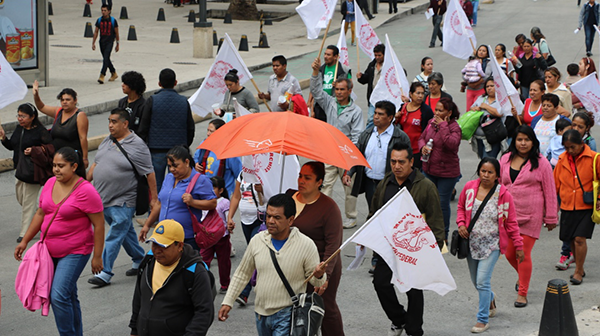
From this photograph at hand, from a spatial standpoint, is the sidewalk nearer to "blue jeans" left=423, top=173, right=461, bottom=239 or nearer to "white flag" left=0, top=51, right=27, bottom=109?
"white flag" left=0, top=51, right=27, bottom=109

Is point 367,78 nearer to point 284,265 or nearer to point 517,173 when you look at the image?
point 517,173

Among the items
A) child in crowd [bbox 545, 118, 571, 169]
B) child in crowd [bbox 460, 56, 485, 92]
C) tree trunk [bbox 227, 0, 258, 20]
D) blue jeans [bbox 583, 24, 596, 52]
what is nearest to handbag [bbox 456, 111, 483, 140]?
child in crowd [bbox 545, 118, 571, 169]

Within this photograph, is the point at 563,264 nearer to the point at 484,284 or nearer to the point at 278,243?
the point at 484,284

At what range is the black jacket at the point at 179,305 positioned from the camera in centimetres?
537

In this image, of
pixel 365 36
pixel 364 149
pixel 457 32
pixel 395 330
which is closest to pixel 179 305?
pixel 395 330

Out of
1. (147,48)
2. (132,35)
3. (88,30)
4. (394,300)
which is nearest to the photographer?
(394,300)

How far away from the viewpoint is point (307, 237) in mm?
6016

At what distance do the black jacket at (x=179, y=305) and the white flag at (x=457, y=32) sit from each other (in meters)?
10.5

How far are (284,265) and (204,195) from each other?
199cm

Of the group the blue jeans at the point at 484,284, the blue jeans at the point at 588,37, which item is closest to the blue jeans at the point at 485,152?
the blue jeans at the point at 484,284

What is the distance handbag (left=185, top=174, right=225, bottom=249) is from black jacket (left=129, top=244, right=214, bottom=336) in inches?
87.0

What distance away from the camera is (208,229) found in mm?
7715

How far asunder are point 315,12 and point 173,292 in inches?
338

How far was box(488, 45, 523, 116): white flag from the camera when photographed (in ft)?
33.9
